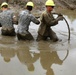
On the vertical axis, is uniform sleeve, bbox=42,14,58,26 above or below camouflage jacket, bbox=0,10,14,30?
above

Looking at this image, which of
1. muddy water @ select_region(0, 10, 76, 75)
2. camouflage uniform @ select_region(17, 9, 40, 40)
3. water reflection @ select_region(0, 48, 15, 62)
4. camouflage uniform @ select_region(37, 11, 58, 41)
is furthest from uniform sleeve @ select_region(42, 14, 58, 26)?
water reflection @ select_region(0, 48, 15, 62)

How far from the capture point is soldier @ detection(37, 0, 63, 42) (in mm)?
9617

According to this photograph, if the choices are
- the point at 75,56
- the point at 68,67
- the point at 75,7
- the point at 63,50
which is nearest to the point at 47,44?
the point at 63,50

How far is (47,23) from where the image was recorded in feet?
32.0

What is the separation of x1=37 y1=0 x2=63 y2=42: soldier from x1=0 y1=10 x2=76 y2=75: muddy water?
0.78 feet

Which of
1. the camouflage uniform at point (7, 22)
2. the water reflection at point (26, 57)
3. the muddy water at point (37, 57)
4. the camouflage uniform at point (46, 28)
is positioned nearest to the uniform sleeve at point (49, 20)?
the camouflage uniform at point (46, 28)

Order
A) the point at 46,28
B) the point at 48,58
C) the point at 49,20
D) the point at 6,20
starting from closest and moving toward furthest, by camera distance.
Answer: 1. the point at 48,58
2. the point at 49,20
3. the point at 46,28
4. the point at 6,20

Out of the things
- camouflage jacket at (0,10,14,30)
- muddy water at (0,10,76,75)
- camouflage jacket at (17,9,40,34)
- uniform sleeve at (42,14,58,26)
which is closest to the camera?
muddy water at (0,10,76,75)

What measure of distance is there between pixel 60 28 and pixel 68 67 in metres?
5.13

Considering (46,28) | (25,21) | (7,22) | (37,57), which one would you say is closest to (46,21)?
(46,28)

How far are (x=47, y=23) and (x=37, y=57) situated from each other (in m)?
1.84

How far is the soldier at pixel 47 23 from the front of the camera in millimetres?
9617

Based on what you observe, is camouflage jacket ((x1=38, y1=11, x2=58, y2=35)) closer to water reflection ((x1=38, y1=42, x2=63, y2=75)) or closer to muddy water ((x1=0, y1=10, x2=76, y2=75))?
muddy water ((x1=0, y1=10, x2=76, y2=75))

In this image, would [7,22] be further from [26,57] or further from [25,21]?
[26,57]
